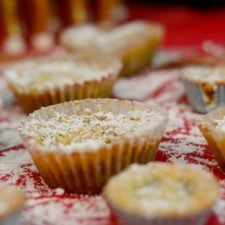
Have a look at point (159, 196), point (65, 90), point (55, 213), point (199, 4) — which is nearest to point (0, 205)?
Result: point (55, 213)

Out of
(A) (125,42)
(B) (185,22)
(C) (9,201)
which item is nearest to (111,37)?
(A) (125,42)

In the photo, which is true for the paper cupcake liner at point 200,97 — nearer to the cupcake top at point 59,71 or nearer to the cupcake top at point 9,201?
the cupcake top at point 59,71

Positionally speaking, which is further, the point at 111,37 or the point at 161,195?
the point at 111,37

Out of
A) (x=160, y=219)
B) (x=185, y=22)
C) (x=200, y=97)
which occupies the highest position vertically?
(x=160, y=219)

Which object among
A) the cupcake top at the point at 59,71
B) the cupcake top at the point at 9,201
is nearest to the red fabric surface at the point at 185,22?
the cupcake top at the point at 59,71

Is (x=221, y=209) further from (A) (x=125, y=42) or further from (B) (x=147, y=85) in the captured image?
(A) (x=125, y=42)

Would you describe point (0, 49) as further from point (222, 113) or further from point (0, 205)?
point (0, 205)

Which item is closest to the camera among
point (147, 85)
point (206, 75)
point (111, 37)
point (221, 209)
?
point (221, 209)
